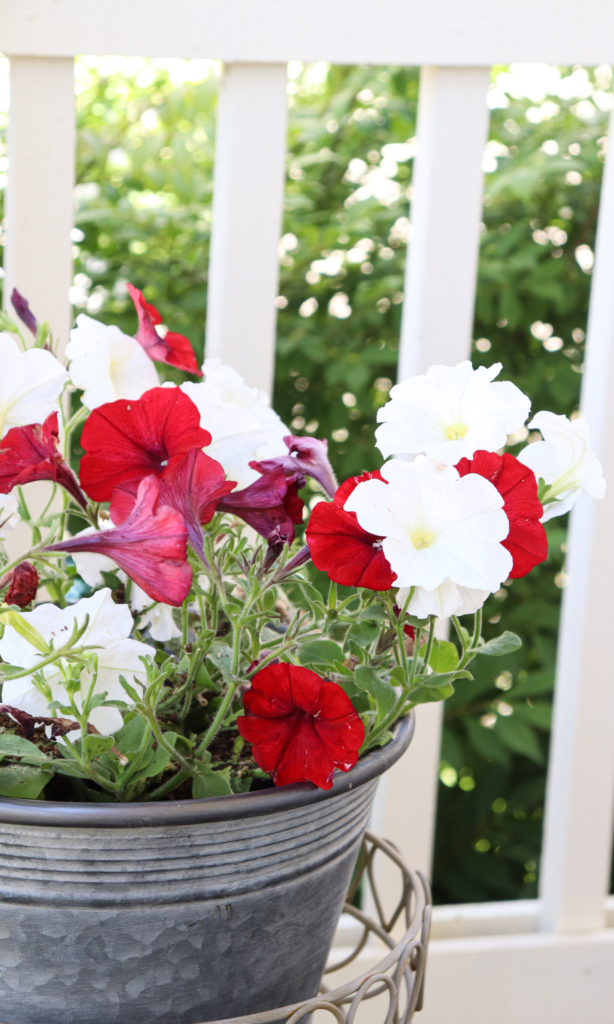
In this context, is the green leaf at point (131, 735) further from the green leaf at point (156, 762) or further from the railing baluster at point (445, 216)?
the railing baluster at point (445, 216)

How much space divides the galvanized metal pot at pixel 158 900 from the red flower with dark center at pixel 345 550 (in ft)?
0.38

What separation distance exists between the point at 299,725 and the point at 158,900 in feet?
0.38

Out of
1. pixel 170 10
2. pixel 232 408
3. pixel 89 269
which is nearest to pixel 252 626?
pixel 232 408

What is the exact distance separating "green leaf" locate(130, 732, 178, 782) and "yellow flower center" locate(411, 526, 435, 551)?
16 centimetres

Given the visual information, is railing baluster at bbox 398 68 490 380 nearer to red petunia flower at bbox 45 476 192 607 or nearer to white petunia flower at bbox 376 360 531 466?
white petunia flower at bbox 376 360 531 466

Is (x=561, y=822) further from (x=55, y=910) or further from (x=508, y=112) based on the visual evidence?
(x=508, y=112)

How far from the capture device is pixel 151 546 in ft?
1.46

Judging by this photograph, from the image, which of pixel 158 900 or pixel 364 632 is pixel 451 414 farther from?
pixel 158 900

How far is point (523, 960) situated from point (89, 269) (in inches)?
42.6

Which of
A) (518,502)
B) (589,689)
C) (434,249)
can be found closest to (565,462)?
(518,502)

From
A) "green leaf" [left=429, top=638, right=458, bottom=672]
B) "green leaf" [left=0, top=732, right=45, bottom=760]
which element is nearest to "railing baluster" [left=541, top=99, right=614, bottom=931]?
"green leaf" [left=429, top=638, right=458, bottom=672]

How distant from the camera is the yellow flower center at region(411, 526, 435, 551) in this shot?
470 mm

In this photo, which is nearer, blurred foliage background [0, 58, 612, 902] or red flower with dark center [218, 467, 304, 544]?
red flower with dark center [218, 467, 304, 544]

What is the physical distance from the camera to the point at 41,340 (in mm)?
602
